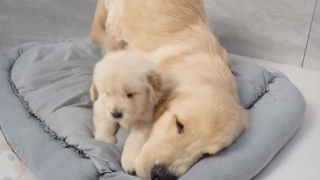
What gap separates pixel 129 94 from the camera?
1395 millimetres

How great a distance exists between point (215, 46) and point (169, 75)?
39 cm

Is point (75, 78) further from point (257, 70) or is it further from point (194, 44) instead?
point (257, 70)

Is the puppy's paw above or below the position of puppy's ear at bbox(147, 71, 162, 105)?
below

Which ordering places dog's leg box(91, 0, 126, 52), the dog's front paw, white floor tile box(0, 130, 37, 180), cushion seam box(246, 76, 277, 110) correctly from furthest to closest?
dog's leg box(91, 0, 126, 52)
cushion seam box(246, 76, 277, 110)
white floor tile box(0, 130, 37, 180)
the dog's front paw

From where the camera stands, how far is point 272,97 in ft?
6.50

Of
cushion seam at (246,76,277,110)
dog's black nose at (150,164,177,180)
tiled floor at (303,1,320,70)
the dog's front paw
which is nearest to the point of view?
dog's black nose at (150,164,177,180)

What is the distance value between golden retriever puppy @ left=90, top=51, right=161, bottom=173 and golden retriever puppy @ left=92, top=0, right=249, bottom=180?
0.07m

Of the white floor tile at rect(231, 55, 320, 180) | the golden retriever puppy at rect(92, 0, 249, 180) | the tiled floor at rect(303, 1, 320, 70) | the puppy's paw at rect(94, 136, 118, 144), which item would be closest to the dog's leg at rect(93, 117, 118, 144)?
the puppy's paw at rect(94, 136, 118, 144)

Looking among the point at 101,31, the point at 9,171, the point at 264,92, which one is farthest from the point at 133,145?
the point at 101,31

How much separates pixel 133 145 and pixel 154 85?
0.27 meters

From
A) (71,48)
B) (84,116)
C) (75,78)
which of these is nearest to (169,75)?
(84,116)

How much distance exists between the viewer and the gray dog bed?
1.41 m

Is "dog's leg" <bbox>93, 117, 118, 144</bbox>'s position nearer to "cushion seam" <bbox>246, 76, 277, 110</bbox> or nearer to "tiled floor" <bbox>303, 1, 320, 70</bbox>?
"cushion seam" <bbox>246, 76, 277, 110</bbox>

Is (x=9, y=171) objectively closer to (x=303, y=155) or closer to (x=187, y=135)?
(x=187, y=135)
